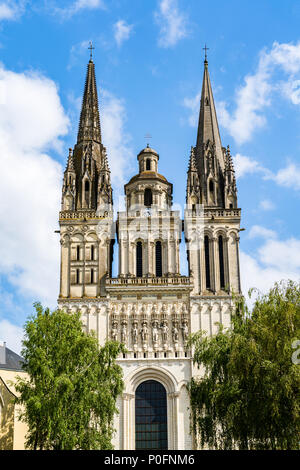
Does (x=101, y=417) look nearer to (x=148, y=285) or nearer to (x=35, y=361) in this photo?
(x=35, y=361)

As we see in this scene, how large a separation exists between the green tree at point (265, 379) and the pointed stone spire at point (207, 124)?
2349cm

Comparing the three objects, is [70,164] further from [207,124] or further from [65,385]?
[65,385]

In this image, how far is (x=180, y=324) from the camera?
4559 cm

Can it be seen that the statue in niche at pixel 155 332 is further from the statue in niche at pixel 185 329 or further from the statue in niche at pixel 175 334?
the statue in niche at pixel 185 329

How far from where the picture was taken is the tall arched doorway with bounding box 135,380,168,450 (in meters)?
43.4

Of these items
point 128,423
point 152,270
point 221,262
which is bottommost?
point 128,423

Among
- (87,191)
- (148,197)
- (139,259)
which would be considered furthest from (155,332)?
(87,191)

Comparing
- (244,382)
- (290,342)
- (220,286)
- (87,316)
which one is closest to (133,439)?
(87,316)

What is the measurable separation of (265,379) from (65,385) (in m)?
10.8

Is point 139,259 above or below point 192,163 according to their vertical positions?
below

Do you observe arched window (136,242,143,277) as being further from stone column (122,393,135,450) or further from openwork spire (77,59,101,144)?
openwork spire (77,59,101,144)

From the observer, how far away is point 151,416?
44125 mm

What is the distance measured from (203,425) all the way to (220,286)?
14454mm

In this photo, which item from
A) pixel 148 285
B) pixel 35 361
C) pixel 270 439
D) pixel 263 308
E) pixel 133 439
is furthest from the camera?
pixel 148 285
